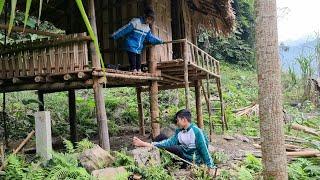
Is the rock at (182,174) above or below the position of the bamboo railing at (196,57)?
below

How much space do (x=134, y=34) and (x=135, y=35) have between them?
0.10 feet

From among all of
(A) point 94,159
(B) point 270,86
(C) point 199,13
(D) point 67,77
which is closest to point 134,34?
(D) point 67,77

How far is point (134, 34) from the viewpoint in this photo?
9.27 m

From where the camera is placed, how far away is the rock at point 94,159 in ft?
19.7

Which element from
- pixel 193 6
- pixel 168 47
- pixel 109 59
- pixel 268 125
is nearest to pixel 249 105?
pixel 193 6

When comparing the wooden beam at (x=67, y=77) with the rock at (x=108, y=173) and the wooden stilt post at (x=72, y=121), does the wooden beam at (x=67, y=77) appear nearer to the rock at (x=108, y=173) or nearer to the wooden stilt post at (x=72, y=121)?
the rock at (x=108, y=173)

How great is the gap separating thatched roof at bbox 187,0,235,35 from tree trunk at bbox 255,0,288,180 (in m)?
7.29

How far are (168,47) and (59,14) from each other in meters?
3.16

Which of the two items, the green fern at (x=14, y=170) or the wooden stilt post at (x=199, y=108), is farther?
the wooden stilt post at (x=199, y=108)

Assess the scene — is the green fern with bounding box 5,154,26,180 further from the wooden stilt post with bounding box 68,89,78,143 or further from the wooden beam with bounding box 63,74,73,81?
the wooden stilt post with bounding box 68,89,78,143

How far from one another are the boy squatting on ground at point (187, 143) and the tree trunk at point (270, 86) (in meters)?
1.10

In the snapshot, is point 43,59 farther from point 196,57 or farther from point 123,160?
point 196,57

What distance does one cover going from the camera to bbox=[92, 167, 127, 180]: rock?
18.2ft

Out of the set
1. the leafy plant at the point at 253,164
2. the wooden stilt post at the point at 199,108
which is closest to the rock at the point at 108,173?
the leafy plant at the point at 253,164
